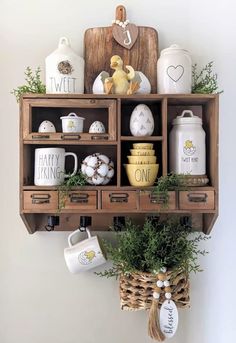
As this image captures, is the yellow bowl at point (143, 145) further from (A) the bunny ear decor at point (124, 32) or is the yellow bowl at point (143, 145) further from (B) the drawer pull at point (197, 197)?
(A) the bunny ear decor at point (124, 32)

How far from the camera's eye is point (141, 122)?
1.14 metres

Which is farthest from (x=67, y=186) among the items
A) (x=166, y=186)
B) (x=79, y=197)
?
(x=166, y=186)

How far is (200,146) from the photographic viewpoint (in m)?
1.16

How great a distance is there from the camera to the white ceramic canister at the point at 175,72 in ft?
3.81

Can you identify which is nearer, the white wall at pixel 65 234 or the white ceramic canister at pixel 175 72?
the white ceramic canister at pixel 175 72

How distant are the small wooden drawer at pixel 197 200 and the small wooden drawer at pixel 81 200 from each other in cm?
25

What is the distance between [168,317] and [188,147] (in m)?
0.51

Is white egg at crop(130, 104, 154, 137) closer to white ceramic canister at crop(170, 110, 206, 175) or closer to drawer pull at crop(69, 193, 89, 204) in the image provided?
white ceramic canister at crop(170, 110, 206, 175)

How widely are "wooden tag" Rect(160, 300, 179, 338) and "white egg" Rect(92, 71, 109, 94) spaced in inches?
26.3

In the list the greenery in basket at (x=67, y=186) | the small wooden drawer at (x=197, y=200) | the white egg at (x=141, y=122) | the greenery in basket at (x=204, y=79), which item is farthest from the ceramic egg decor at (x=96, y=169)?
the greenery in basket at (x=204, y=79)

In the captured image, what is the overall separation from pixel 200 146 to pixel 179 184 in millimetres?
139

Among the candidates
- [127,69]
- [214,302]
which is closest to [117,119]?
[127,69]

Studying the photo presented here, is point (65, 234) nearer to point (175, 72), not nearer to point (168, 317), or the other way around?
point (168, 317)

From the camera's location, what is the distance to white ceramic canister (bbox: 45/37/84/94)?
116 centimetres
